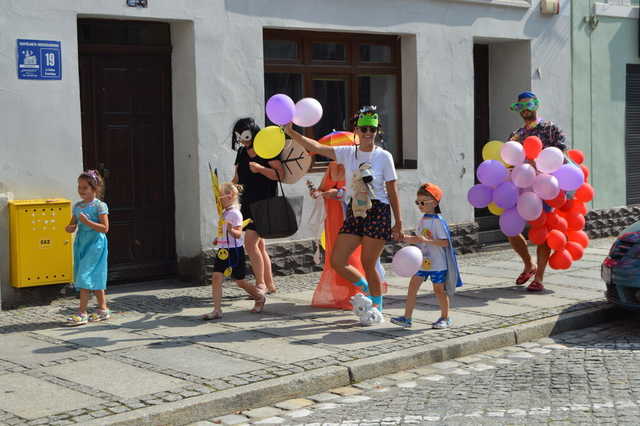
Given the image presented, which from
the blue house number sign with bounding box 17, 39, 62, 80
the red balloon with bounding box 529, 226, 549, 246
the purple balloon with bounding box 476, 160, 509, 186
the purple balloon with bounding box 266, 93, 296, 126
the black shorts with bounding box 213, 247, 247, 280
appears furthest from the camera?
the red balloon with bounding box 529, 226, 549, 246

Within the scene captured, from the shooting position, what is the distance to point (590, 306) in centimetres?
928

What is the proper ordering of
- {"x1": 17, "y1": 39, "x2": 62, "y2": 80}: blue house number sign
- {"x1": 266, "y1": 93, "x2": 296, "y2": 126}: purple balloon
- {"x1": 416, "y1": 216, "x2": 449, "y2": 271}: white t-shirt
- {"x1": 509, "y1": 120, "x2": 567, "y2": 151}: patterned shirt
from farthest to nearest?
{"x1": 509, "y1": 120, "x2": 567, "y2": 151}: patterned shirt, {"x1": 17, "y1": 39, "x2": 62, "y2": 80}: blue house number sign, {"x1": 416, "y1": 216, "x2": 449, "y2": 271}: white t-shirt, {"x1": 266, "y1": 93, "x2": 296, "y2": 126}: purple balloon

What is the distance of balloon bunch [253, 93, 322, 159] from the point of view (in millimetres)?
7938

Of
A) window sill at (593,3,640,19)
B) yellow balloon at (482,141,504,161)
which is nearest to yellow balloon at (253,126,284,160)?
yellow balloon at (482,141,504,161)

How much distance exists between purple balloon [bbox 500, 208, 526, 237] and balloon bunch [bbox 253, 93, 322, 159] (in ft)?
8.88

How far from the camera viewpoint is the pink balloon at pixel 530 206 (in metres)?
9.59

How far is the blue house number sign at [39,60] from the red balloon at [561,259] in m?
5.48

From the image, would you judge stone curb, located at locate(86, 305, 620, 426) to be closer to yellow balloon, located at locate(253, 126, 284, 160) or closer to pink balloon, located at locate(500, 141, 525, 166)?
pink balloon, located at locate(500, 141, 525, 166)

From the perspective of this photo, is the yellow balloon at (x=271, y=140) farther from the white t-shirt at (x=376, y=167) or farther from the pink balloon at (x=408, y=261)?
the pink balloon at (x=408, y=261)

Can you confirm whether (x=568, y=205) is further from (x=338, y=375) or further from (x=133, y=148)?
(x=133, y=148)

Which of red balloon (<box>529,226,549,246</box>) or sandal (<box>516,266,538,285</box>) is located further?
sandal (<box>516,266,538,285</box>)

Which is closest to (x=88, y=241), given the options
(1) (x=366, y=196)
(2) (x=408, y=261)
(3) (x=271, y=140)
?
(3) (x=271, y=140)

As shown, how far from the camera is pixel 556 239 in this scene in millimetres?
9914

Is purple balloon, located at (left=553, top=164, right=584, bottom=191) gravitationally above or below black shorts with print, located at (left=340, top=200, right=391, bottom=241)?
above
